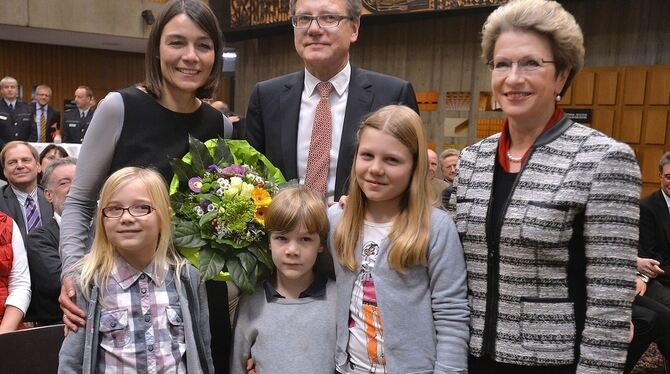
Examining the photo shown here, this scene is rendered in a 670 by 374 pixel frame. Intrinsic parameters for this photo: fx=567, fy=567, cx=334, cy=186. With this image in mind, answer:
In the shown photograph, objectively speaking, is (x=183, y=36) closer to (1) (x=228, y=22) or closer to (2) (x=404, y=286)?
(2) (x=404, y=286)

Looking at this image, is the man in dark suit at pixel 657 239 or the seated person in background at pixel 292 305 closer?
the seated person in background at pixel 292 305

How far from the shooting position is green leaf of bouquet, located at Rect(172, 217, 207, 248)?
180 centimetres

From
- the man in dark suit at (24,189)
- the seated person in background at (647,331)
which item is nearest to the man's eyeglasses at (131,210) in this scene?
the man in dark suit at (24,189)

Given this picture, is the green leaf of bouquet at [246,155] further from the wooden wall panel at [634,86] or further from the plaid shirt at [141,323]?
the wooden wall panel at [634,86]

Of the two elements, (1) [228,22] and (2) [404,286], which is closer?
(2) [404,286]

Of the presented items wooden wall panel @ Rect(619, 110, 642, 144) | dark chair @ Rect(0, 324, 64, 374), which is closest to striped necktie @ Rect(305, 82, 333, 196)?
dark chair @ Rect(0, 324, 64, 374)

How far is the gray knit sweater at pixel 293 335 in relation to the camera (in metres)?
1.82

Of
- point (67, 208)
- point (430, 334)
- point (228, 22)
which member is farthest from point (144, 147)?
point (228, 22)

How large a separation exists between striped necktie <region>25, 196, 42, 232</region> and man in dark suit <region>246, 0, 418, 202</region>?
252 centimetres

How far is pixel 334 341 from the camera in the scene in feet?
5.98

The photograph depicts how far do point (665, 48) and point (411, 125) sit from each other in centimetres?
684

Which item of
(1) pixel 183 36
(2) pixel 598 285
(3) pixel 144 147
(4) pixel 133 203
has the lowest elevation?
(2) pixel 598 285

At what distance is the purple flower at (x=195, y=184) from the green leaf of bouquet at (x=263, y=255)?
0.25 m

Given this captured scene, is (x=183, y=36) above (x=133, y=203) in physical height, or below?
above
